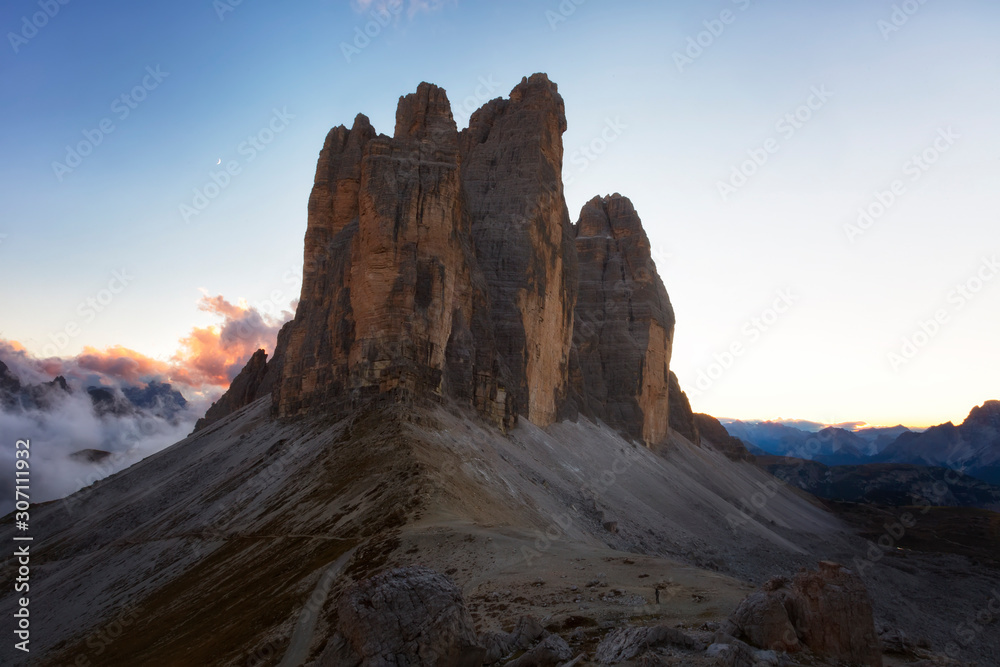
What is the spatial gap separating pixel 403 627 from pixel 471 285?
47998 mm

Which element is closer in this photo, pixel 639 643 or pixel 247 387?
pixel 639 643

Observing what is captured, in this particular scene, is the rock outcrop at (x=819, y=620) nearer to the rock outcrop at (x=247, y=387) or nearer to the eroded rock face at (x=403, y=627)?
the eroded rock face at (x=403, y=627)

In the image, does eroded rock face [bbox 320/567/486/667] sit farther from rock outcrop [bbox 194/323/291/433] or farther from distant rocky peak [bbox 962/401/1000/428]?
distant rocky peak [bbox 962/401/1000/428]

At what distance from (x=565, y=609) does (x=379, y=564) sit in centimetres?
937

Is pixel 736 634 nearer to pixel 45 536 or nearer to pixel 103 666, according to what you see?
pixel 103 666

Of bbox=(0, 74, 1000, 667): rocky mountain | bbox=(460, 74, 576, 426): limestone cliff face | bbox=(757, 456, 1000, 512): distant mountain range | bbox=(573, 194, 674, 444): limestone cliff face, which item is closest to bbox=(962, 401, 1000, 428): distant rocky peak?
bbox=(757, 456, 1000, 512): distant mountain range

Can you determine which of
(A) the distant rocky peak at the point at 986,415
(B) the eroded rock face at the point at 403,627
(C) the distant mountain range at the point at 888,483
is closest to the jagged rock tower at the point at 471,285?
(B) the eroded rock face at the point at 403,627

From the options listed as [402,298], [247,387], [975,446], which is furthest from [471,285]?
[975,446]

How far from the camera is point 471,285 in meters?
58.3

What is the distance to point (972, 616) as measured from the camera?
44062mm

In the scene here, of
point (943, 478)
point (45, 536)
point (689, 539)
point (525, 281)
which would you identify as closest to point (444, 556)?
point (689, 539)

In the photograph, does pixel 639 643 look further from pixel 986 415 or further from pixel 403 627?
pixel 986 415

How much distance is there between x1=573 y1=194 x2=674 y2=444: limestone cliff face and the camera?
296 ft

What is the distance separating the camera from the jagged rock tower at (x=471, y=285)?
47625mm
